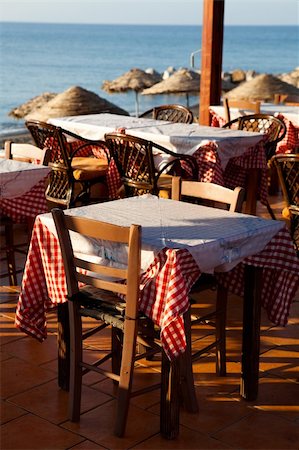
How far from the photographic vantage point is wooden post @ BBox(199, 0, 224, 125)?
8.38 m

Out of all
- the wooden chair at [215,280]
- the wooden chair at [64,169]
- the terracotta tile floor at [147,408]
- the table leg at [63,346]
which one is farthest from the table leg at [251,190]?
the table leg at [63,346]

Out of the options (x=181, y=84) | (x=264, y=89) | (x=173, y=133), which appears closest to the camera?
(x=173, y=133)

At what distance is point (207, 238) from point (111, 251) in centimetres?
39

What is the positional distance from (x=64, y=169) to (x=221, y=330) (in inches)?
91.9

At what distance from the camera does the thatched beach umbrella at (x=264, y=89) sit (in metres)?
11.1

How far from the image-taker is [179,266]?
3398mm

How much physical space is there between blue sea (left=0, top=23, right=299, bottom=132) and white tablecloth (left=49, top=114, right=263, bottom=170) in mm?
21560

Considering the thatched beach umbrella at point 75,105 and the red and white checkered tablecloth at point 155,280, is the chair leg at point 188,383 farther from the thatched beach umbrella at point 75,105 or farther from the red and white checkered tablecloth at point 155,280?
→ the thatched beach umbrella at point 75,105

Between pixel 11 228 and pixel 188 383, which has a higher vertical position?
pixel 11 228

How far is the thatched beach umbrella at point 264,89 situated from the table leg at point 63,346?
7589 millimetres

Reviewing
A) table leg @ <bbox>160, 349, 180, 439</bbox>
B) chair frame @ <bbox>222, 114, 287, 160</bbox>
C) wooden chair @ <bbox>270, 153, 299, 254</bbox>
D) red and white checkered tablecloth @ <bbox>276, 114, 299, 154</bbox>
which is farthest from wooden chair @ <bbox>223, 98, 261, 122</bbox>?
table leg @ <bbox>160, 349, 180, 439</bbox>

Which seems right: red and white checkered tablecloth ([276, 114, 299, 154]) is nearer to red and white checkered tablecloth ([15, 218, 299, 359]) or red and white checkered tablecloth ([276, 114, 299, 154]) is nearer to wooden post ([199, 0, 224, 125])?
wooden post ([199, 0, 224, 125])

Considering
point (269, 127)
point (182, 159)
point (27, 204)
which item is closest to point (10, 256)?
point (27, 204)

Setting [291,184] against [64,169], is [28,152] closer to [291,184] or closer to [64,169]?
[64,169]
